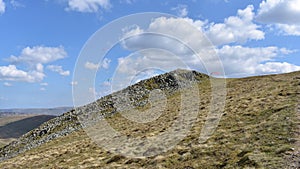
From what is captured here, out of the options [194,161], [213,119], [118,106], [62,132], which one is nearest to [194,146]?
[194,161]

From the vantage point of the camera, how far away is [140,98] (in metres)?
81.8

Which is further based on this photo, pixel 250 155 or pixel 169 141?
pixel 169 141

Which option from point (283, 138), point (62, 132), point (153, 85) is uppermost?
point (153, 85)

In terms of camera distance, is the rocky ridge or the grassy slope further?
the rocky ridge

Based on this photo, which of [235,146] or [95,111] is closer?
[235,146]

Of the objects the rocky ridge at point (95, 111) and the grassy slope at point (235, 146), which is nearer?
the grassy slope at point (235, 146)

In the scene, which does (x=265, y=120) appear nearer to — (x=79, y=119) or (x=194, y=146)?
(x=194, y=146)

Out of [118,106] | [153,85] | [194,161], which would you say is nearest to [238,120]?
[194,161]

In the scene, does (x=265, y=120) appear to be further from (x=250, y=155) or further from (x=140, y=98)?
(x=140, y=98)

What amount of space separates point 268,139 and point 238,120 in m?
8.41

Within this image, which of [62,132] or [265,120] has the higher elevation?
[265,120]

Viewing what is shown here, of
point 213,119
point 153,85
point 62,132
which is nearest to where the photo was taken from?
point 213,119

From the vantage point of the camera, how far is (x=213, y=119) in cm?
3559

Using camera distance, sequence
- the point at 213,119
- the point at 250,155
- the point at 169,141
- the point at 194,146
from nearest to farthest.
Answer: the point at 250,155 → the point at 194,146 → the point at 169,141 → the point at 213,119
